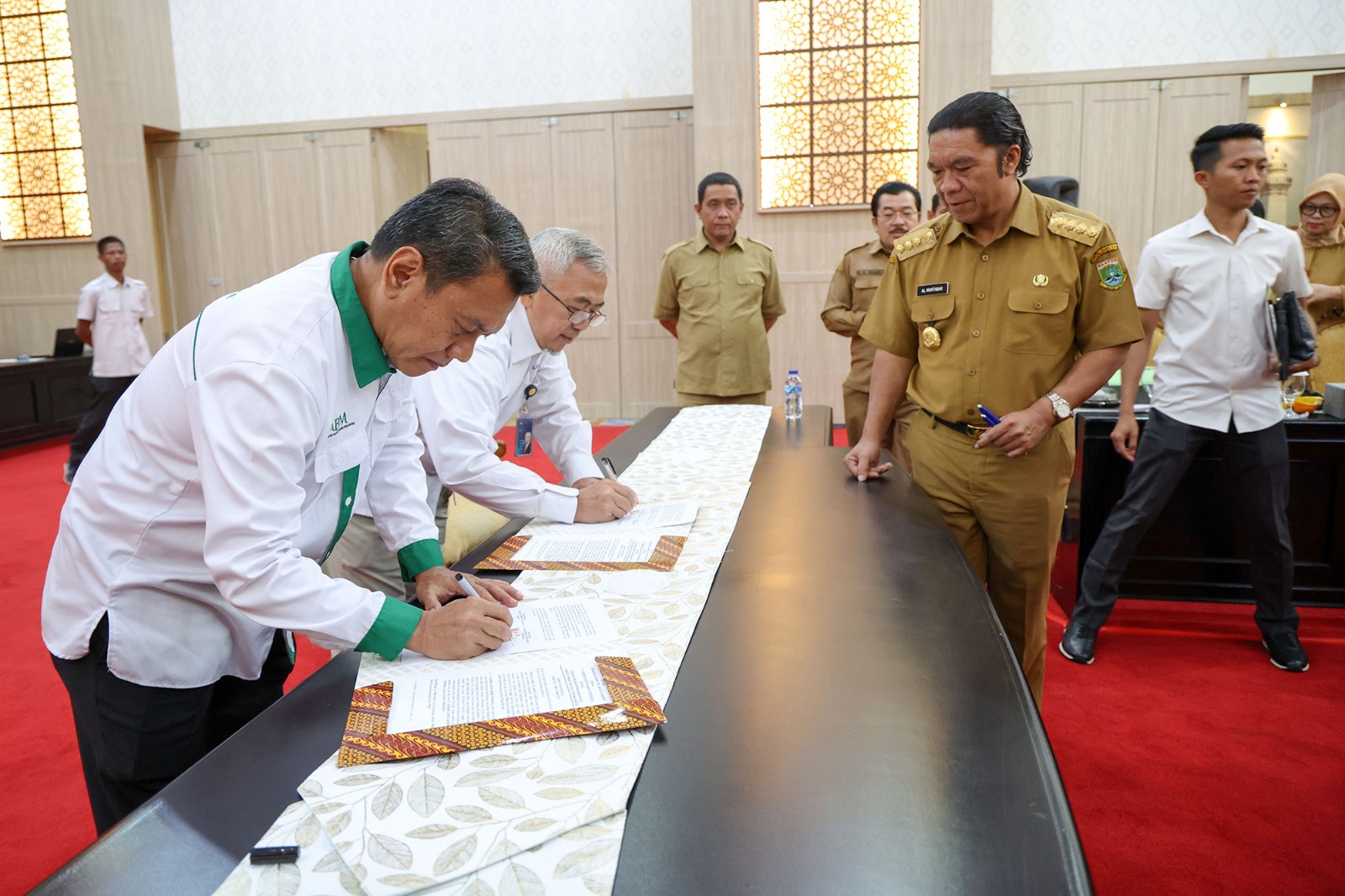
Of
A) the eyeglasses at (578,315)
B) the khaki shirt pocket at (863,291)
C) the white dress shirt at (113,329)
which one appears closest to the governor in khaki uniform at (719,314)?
the khaki shirt pocket at (863,291)

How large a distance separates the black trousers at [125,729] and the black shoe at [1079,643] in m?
2.61

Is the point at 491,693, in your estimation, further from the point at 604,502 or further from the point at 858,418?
the point at 858,418

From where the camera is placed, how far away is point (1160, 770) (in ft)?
7.55

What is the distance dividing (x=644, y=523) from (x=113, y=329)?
561cm

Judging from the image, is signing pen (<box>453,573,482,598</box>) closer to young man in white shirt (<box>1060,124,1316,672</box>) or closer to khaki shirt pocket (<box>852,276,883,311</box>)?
young man in white shirt (<box>1060,124,1316,672</box>)

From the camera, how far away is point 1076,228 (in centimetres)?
208

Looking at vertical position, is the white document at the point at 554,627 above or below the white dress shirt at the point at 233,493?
below

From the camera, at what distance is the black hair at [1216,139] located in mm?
2650

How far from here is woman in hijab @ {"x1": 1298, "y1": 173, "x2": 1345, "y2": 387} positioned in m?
3.58

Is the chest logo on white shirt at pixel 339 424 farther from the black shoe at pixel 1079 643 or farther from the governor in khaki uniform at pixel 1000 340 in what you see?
the black shoe at pixel 1079 643

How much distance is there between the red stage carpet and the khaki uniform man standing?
1.19m

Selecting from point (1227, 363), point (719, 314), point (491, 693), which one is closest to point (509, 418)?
point (491, 693)

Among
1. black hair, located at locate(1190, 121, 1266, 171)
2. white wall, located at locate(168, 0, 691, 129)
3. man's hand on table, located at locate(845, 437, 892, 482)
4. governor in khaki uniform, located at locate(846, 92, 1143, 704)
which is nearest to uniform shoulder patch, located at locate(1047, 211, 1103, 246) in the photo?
governor in khaki uniform, located at locate(846, 92, 1143, 704)

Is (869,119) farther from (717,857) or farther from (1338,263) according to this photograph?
(717,857)
